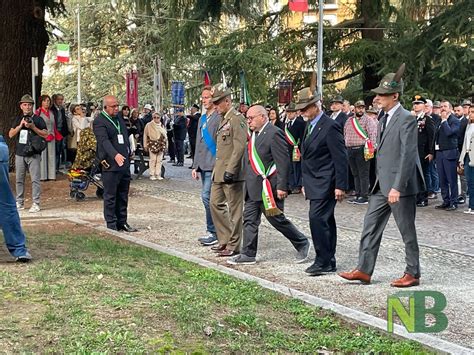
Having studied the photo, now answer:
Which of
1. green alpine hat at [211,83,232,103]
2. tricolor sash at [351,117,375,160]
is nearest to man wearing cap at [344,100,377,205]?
tricolor sash at [351,117,375,160]

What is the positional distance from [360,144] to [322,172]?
7.02 m

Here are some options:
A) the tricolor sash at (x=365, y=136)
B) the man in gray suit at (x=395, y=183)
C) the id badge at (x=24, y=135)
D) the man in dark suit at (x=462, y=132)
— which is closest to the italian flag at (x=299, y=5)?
the man in dark suit at (x=462, y=132)

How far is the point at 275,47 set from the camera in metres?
23.6

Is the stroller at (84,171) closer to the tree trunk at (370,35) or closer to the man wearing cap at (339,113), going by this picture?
the man wearing cap at (339,113)

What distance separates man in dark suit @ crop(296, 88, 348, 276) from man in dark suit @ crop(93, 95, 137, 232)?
370 centimetres

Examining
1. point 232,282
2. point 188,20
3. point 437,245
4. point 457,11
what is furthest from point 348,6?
point 232,282

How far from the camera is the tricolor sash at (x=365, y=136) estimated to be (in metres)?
15.2

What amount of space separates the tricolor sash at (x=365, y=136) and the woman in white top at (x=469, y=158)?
1727 mm

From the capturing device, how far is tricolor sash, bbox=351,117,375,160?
15.2 meters

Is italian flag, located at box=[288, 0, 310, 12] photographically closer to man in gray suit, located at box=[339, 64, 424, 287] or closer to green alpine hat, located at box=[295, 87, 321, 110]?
green alpine hat, located at box=[295, 87, 321, 110]

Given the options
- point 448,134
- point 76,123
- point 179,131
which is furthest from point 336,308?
point 179,131

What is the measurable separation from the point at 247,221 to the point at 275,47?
14996 mm

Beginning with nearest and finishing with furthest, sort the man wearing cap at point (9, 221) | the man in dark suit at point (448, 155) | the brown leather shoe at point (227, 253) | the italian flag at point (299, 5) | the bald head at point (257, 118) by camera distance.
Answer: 1. the man wearing cap at point (9, 221)
2. the bald head at point (257, 118)
3. the brown leather shoe at point (227, 253)
4. the man in dark suit at point (448, 155)
5. the italian flag at point (299, 5)

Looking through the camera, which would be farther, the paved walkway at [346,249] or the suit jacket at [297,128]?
the suit jacket at [297,128]
